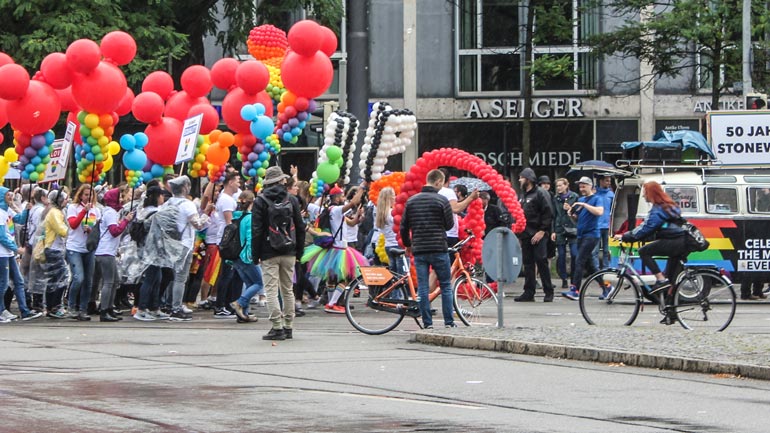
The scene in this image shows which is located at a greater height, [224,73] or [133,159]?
[224,73]

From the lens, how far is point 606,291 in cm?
1684

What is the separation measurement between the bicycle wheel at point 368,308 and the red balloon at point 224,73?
7139 millimetres

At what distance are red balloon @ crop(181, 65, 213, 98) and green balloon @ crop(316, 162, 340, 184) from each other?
8.30 ft

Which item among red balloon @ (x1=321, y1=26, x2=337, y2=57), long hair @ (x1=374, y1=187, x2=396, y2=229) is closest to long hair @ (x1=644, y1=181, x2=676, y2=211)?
long hair @ (x1=374, y1=187, x2=396, y2=229)

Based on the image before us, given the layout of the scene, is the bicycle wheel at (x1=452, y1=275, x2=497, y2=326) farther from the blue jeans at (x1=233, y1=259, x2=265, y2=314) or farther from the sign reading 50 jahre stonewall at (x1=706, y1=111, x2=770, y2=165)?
the sign reading 50 jahre stonewall at (x1=706, y1=111, x2=770, y2=165)

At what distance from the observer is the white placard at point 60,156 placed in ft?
65.6

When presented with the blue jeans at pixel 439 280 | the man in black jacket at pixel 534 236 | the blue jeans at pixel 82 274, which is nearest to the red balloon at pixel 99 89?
the blue jeans at pixel 82 274

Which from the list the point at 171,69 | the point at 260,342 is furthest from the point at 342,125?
the point at 171,69

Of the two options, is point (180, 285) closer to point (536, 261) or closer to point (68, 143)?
point (68, 143)

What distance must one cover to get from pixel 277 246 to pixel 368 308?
1.65 meters

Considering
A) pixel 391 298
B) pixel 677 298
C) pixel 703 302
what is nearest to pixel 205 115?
pixel 391 298

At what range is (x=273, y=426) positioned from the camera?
29.8 ft

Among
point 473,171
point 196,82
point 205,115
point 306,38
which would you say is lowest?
point 473,171

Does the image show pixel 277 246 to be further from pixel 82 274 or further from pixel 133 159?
pixel 133 159
